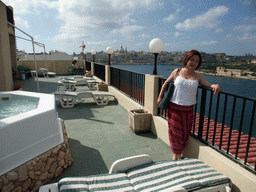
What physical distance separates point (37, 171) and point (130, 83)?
4.02 meters

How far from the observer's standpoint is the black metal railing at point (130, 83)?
5.01m

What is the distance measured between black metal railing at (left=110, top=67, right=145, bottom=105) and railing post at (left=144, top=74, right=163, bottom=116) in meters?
0.46

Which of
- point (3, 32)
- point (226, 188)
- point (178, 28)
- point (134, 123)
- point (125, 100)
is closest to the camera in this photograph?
point (226, 188)

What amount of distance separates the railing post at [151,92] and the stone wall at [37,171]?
2.02m

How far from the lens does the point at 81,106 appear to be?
247 inches

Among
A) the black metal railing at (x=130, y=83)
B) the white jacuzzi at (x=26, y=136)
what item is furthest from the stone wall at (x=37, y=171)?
the black metal railing at (x=130, y=83)

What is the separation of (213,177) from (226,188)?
5.9 inches

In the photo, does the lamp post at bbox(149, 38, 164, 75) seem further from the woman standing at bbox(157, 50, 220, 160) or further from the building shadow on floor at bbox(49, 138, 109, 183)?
the building shadow on floor at bbox(49, 138, 109, 183)

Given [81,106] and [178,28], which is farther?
[178,28]

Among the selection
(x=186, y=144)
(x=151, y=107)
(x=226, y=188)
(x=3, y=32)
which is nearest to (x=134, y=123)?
(x=151, y=107)

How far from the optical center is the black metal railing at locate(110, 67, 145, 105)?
5012 millimetres

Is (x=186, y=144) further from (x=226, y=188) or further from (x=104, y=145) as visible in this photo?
(x=104, y=145)

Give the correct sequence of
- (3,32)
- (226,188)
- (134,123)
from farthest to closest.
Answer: (3,32), (134,123), (226,188)

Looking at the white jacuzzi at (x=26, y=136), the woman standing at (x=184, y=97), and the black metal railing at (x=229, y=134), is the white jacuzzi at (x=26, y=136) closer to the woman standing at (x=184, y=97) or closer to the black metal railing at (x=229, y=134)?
the woman standing at (x=184, y=97)
